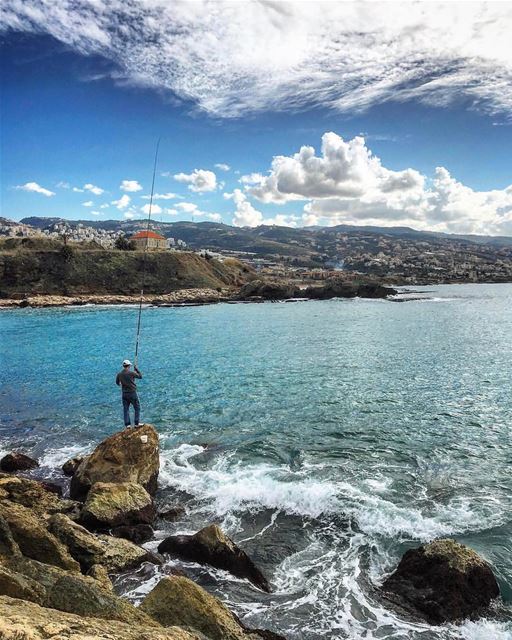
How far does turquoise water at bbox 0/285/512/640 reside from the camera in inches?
392

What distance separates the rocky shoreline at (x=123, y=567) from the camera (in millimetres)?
5277

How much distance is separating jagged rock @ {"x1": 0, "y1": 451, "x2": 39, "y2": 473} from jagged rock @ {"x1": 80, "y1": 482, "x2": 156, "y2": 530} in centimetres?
521

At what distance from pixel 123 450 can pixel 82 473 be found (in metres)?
1.39

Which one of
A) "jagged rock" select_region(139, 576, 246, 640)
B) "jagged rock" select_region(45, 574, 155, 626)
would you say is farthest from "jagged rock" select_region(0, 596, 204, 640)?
"jagged rock" select_region(139, 576, 246, 640)

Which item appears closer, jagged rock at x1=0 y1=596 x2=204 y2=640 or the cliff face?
jagged rock at x1=0 y1=596 x2=204 y2=640

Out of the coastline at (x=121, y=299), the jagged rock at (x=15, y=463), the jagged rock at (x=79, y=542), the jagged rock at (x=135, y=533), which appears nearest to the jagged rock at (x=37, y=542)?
the jagged rock at (x=79, y=542)

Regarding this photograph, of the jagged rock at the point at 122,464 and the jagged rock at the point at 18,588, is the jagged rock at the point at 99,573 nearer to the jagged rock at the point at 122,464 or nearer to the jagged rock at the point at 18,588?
the jagged rock at the point at 18,588

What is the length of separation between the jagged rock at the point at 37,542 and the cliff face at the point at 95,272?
10298cm

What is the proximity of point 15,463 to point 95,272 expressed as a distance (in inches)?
4095

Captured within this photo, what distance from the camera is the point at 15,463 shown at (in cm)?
1670

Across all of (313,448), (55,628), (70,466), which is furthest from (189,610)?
(313,448)

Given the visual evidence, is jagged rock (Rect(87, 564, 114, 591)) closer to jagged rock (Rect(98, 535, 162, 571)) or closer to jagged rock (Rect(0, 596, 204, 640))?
jagged rock (Rect(98, 535, 162, 571))

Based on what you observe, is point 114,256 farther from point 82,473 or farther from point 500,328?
point 82,473

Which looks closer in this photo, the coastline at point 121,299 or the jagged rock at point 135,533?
the jagged rock at point 135,533
